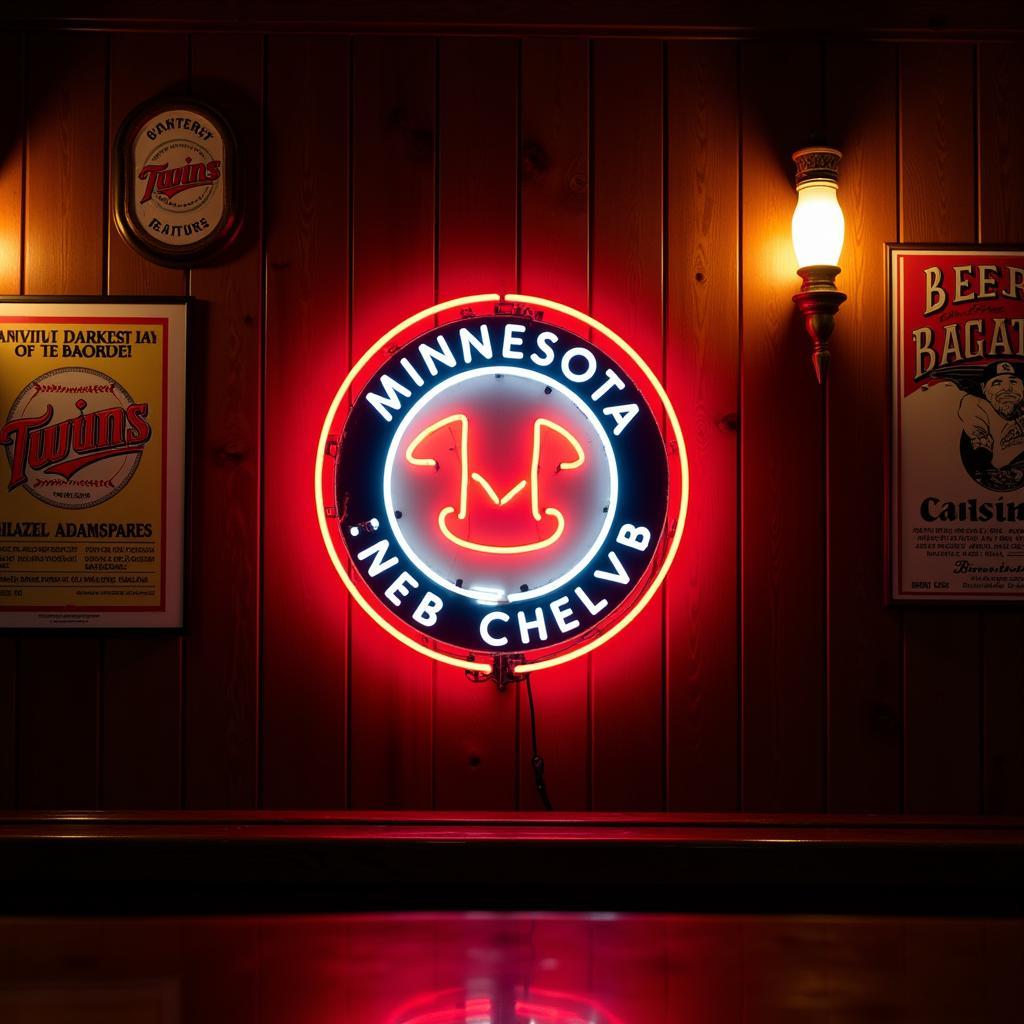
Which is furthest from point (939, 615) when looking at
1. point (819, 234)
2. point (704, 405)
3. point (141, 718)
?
point (141, 718)

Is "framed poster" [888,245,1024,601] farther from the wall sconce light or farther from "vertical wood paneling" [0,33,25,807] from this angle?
"vertical wood paneling" [0,33,25,807]

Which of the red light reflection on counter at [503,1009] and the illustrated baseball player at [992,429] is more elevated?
the illustrated baseball player at [992,429]

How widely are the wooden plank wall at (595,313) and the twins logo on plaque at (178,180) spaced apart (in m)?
0.07

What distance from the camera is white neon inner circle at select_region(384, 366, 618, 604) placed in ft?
8.76

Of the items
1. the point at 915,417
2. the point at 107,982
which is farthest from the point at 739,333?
the point at 107,982

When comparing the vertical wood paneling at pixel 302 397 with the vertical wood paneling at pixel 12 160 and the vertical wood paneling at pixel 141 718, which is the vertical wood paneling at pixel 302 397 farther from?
the vertical wood paneling at pixel 12 160

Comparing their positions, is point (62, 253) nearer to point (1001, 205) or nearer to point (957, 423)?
point (957, 423)

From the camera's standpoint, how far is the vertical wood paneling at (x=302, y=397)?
2.79 m

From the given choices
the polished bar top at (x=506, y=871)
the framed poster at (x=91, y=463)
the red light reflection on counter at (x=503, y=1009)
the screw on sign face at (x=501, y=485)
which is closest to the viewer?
the red light reflection on counter at (x=503, y=1009)

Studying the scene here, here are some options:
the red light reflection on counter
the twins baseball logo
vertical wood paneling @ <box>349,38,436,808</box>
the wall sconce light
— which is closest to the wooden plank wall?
vertical wood paneling @ <box>349,38,436,808</box>

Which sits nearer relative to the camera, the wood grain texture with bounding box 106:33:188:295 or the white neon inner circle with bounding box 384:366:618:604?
the white neon inner circle with bounding box 384:366:618:604

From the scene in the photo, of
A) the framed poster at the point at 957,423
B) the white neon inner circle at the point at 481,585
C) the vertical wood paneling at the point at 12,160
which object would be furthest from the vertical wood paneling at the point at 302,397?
the framed poster at the point at 957,423

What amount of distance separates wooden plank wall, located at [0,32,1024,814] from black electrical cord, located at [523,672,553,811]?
3 cm

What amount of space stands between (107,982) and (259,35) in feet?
7.99
